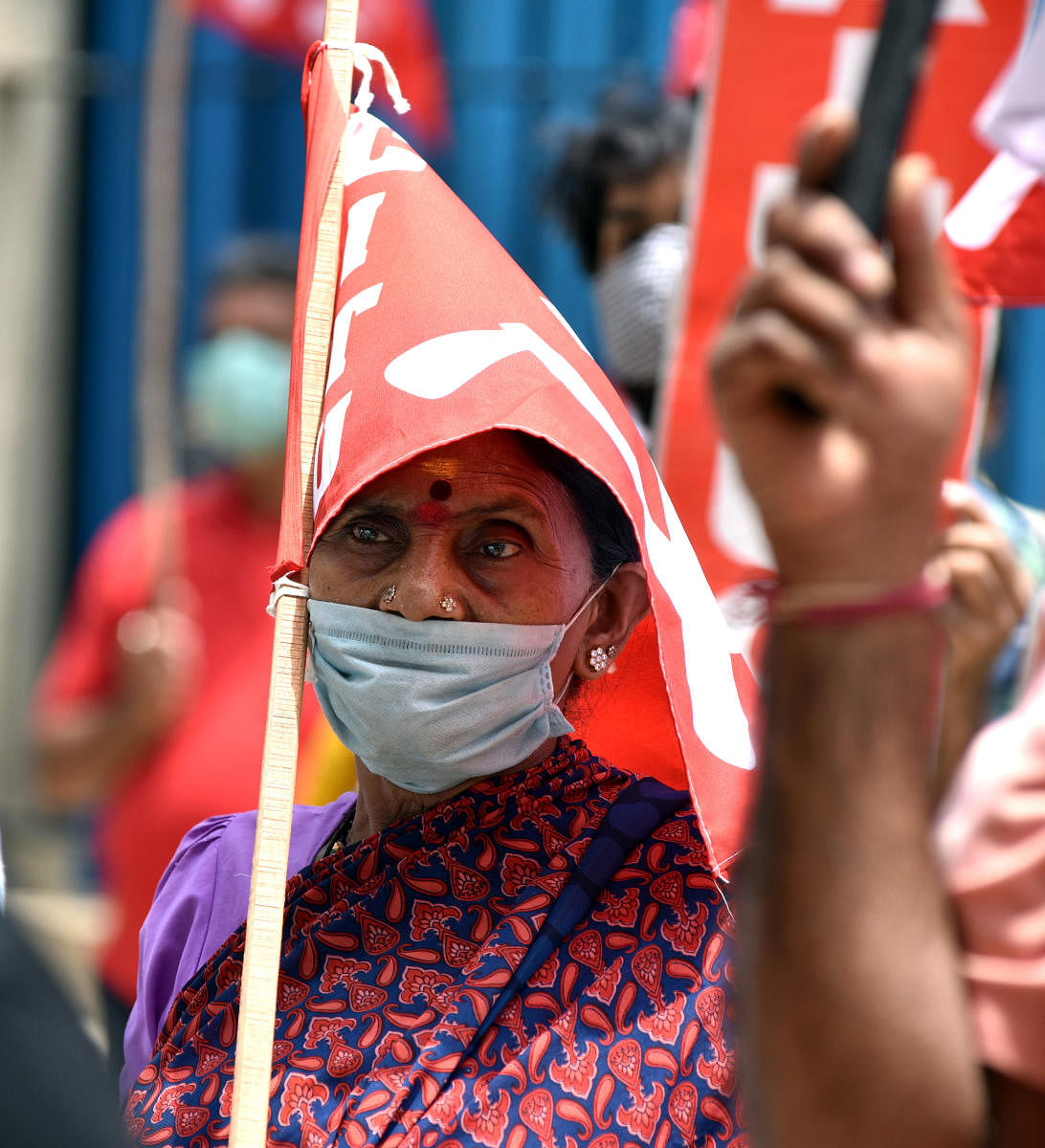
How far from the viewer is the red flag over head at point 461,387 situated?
2.24 metres

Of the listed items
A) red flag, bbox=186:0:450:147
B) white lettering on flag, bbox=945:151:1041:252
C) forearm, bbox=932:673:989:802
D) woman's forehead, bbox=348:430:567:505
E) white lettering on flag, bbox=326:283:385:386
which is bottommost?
forearm, bbox=932:673:989:802

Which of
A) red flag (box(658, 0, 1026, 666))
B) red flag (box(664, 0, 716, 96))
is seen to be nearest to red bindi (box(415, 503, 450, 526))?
red flag (box(658, 0, 1026, 666))

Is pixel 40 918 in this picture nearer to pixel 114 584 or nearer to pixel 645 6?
pixel 114 584

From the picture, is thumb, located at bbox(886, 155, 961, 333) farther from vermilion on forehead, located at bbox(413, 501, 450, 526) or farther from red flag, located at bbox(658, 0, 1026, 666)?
red flag, located at bbox(658, 0, 1026, 666)

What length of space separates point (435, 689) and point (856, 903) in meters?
1.25

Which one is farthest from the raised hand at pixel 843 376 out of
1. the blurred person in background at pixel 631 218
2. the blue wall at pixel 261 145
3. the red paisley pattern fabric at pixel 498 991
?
the blue wall at pixel 261 145

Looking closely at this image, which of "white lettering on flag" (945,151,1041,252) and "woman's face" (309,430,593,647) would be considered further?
"white lettering on flag" (945,151,1041,252)

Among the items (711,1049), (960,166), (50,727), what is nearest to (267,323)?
(50,727)

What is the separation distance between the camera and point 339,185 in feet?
7.55

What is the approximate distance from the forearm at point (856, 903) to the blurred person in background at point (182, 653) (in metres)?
2.54

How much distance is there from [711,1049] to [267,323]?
8.99ft

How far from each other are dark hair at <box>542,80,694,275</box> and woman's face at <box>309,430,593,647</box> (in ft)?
6.07

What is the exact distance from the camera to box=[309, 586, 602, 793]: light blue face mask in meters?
2.31

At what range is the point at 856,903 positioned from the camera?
1088 mm
